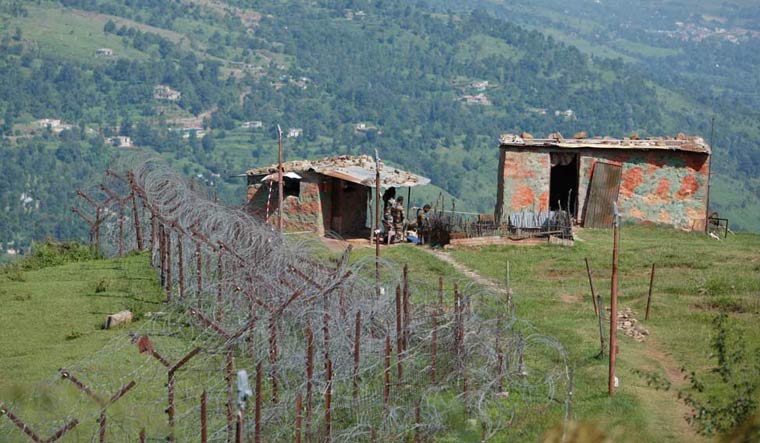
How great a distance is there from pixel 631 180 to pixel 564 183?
12.4ft

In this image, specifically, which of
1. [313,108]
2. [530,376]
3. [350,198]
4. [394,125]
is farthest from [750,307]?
[313,108]

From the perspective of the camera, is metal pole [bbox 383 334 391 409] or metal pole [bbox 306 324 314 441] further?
metal pole [bbox 383 334 391 409]

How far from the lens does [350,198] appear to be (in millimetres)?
33344

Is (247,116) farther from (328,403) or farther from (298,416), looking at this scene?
(298,416)

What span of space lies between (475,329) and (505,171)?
1771cm

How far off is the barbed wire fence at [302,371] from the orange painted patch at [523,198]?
1387cm

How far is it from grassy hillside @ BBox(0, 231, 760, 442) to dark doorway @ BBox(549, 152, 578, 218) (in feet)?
5.99

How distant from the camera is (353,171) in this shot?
3253 centimetres

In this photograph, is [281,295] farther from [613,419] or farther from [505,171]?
[505,171]

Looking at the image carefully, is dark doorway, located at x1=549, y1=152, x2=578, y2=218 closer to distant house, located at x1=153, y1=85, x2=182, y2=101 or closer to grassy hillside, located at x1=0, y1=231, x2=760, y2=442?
grassy hillside, located at x1=0, y1=231, x2=760, y2=442

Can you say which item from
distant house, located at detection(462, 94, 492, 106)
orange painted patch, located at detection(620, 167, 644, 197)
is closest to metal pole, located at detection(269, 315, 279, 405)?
orange painted patch, located at detection(620, 167, 644, 197)

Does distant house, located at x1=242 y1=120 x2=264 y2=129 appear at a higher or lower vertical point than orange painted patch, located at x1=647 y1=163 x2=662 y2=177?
lower

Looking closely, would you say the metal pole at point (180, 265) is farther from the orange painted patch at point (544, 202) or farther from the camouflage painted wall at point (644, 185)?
the orange painted patch at point (544, 202)

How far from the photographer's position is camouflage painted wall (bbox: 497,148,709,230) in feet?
109
